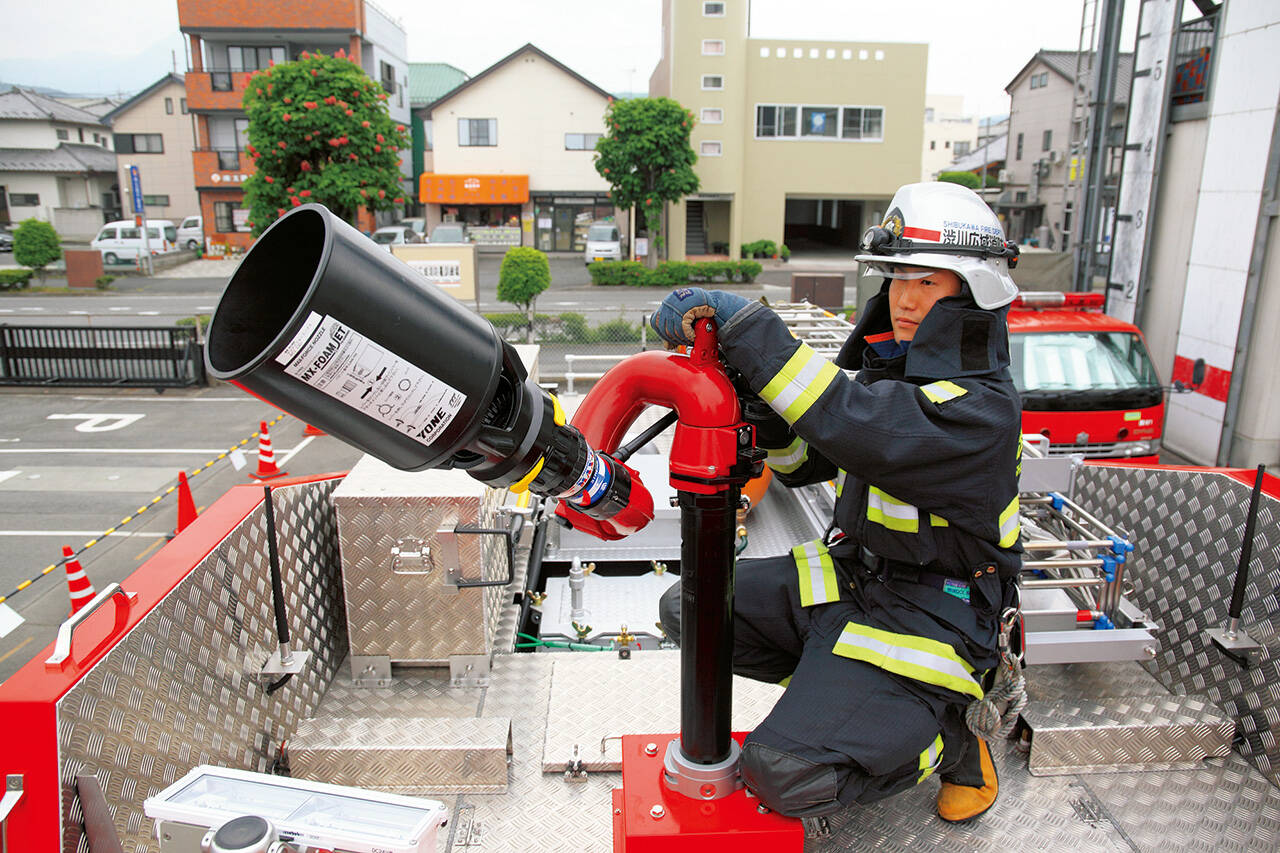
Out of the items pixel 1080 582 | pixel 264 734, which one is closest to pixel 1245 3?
pixel 1080 582

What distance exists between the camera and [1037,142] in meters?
40.6

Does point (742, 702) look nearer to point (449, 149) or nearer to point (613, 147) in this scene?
point (613, 147)

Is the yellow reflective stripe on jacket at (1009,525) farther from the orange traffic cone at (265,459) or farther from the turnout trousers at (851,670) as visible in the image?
the orange traffic cone at (265,459)

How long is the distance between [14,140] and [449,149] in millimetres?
29769

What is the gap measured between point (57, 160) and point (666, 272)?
129 ft

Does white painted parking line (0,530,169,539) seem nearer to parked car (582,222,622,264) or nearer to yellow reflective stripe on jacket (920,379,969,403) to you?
yellow reflective stripe on jacket (920,379,969,403)

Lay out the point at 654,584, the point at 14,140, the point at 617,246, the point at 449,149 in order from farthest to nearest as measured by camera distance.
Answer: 1. the point at 14,140
2. the point at 449,149
3. the point at 617,246
4. the point at 654,584

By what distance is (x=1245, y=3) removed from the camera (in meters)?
9.84

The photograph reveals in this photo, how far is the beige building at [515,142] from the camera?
124ft

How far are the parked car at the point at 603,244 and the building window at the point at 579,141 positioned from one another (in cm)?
548

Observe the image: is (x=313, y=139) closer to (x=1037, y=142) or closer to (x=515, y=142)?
(x=515, y=142)

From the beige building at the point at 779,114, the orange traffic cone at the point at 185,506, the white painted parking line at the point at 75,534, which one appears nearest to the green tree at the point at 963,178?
the beige building at the point at 779,114

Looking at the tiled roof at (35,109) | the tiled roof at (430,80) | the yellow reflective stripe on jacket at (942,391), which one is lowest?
the yellow reflective stripe on jacket at (942,391)

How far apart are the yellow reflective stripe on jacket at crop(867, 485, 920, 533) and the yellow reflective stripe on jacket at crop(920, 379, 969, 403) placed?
0.99ft
